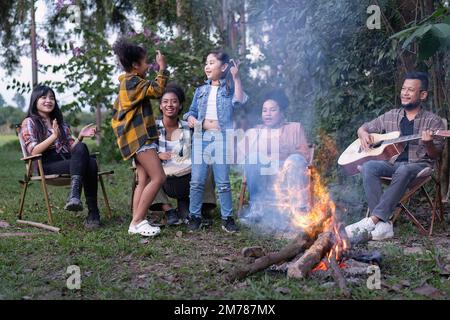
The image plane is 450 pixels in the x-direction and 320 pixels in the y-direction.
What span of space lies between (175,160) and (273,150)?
3.15 ft

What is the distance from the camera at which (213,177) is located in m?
5.43

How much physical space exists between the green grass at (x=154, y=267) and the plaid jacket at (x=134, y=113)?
81 cm

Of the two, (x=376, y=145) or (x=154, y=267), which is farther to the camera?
(x=376, y=145)

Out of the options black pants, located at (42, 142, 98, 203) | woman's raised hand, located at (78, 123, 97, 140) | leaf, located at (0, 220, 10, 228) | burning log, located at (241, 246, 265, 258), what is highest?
woman's raised hand, located at (78, 123, 97, 140)

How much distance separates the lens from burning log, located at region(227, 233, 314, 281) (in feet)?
→ 10.9

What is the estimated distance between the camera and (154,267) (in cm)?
372

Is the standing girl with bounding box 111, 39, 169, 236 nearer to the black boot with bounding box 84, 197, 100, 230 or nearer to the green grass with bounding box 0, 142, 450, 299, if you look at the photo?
the green grass with bounding box 0, 142, 450, 299

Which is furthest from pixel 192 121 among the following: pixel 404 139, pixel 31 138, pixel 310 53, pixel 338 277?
pixel 338 277

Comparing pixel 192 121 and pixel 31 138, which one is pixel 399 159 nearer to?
pixel 192 121

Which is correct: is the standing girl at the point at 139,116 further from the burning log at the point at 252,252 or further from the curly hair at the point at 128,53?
A: the burning log at the point at 252,252

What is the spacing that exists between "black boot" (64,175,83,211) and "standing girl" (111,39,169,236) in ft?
1.80

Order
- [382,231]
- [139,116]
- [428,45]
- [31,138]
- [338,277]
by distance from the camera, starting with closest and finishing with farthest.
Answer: [338,277] < [428,45] < [382,231] < [139,116] < [31,138]

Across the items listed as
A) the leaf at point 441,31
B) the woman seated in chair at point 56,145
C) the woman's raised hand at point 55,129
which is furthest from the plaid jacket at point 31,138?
the leaf at point 441,31

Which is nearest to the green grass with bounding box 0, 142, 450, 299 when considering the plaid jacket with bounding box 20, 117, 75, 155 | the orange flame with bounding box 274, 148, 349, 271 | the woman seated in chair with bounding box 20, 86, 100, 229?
the orange flame with bounding box 274, 148, 349, 271
